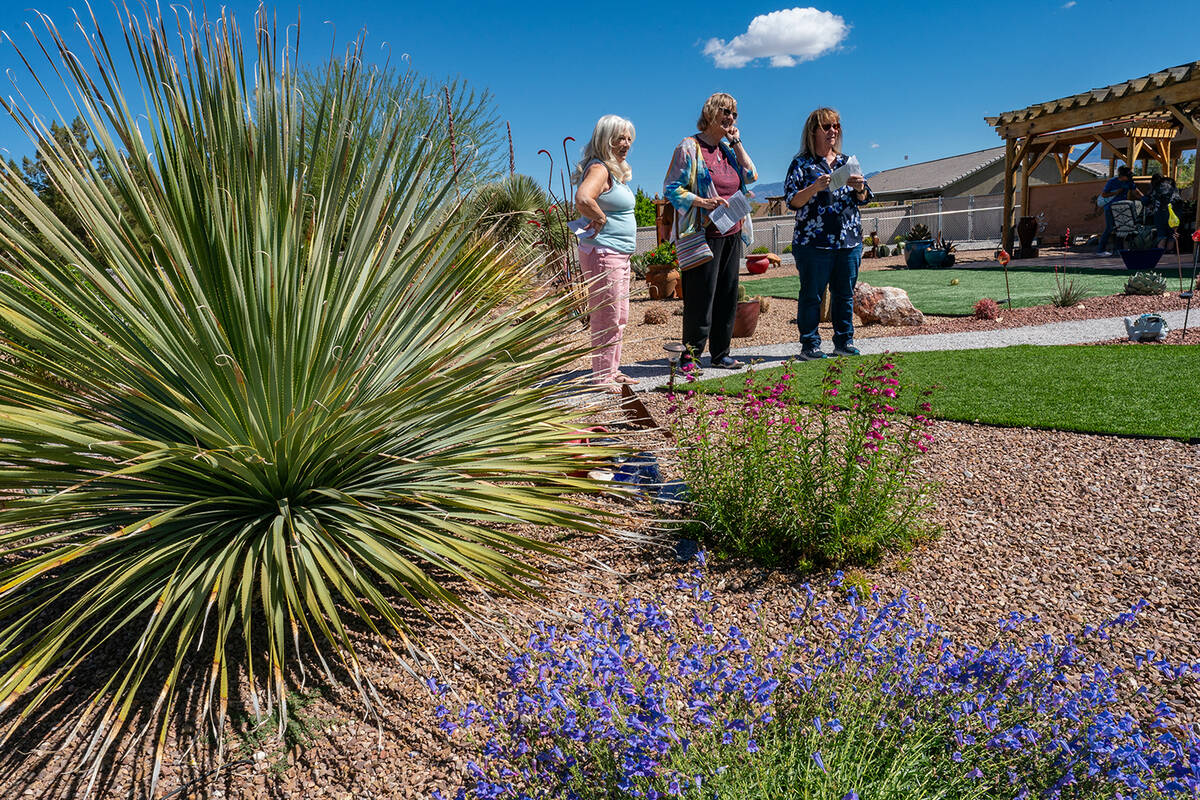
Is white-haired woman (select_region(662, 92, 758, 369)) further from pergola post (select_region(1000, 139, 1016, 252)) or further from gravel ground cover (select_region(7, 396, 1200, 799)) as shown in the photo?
pergola post (select_region(1000, 139, 1016, 252))

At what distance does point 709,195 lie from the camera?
5652 millimetres

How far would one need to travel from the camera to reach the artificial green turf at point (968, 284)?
10.6 m

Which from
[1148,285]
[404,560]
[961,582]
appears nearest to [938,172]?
[1148,285]

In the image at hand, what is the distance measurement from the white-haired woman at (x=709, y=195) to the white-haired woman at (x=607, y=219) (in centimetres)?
108

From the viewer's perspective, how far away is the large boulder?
360 inches

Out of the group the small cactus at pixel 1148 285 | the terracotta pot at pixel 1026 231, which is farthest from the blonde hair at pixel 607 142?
the terracotta pot at pixel 1026 231

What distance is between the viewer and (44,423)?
190 cm

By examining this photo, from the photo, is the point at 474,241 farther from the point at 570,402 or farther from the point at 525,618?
the point at 525,618

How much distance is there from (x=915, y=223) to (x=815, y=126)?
81.5ft

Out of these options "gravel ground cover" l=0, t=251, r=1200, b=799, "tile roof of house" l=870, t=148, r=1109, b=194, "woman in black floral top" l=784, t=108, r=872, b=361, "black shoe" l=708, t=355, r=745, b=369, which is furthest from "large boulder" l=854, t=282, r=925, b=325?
"tile roof of house" l=870, t=148, r=1109, b=194

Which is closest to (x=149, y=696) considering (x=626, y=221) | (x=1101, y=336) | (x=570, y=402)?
(x=570, y=402)

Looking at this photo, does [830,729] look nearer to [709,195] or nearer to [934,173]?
[709,195]

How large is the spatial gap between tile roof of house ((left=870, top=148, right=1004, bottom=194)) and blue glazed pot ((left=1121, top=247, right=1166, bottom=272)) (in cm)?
2975

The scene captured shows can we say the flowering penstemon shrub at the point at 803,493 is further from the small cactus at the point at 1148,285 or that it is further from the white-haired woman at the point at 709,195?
the small cactus at the point at 1148,285
